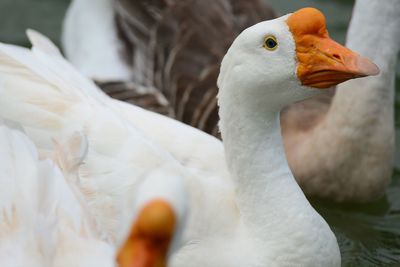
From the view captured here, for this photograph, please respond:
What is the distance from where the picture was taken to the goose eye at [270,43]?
4418mm

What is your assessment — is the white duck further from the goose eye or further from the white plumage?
the goose eye

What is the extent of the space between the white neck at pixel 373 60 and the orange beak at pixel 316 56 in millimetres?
1113

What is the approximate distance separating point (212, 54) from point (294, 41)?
193 cm

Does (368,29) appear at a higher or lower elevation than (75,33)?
higher

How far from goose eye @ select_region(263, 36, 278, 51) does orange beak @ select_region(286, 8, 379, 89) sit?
8cm

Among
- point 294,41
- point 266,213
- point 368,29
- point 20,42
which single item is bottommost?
point 20,42

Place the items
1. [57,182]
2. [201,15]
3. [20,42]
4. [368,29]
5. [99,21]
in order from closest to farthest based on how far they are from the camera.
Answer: [57,182]
[368,29]
[201,15]
[99,21]
[20,42]

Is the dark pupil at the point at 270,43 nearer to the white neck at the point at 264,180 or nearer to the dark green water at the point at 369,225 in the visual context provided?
the white neck at the point at 264,180

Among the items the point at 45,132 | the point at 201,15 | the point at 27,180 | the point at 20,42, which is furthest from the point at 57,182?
the point at 20,42

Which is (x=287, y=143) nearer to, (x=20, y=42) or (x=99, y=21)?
(x=99, y=21)

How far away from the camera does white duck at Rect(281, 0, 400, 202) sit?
220 inches

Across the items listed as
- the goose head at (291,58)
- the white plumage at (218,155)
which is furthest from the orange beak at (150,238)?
the goose head at (291,58)

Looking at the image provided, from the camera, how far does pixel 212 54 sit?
6.34 m

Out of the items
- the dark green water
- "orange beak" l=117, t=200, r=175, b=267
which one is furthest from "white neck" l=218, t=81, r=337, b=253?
"orange beak" l=117, t=200, r=175, b=267
